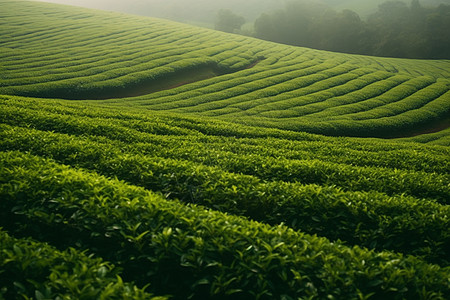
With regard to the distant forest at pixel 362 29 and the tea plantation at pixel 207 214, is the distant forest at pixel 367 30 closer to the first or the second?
the distant forest at pixel 362 29

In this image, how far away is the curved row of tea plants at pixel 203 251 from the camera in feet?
15.2

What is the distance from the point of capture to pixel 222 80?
38.4 metres

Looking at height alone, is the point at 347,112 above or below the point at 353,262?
below

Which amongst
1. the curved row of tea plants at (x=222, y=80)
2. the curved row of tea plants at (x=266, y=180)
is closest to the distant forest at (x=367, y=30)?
the curved row of tea plants at (x=222, y=80)

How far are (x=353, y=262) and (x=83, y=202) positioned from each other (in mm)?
5250

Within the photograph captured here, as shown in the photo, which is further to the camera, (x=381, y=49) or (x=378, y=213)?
(x=381, y=49)

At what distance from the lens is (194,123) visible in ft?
57.2

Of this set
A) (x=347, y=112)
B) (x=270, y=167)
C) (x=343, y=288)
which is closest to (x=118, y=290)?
(x=343, y=288)

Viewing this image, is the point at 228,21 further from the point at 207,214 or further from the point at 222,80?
the point at 207,214

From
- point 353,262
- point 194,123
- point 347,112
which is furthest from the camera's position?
point 347,112

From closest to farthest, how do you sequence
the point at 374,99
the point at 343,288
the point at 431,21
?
1. the point at 343,288
2. the point at 374,99
3. the point at 431,21

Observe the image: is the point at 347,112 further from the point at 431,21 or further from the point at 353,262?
the point at 431,21

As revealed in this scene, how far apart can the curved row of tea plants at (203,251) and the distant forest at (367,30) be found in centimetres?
9184

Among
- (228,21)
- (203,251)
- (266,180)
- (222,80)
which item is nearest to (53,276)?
(203,251)
